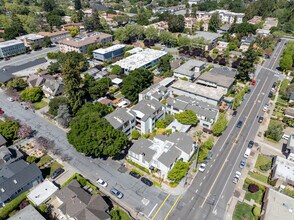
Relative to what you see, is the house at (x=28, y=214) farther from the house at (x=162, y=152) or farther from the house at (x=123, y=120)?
the house at (x=123, y=120)

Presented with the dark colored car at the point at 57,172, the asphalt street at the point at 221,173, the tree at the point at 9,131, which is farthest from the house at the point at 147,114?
the tree at the point at 9,131

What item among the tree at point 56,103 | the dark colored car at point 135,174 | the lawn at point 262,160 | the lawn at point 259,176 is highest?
the tree at point 56,103

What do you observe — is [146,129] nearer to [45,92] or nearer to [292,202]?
[292,202]

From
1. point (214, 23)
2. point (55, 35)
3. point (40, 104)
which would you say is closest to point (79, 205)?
point (40, 104)

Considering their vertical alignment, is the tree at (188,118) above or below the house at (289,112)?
above

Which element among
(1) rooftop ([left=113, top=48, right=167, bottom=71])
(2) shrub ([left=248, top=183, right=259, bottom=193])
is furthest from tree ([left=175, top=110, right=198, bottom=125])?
(1) rooftop ([left=113, top=48, right=167, bottom=71])

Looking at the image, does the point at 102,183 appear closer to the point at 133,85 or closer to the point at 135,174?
the point at 135,174

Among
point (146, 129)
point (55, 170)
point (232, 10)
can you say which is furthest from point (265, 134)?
point (232, 10)

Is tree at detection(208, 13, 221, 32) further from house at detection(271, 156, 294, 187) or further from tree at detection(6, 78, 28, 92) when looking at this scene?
tree at detection(6, 78, 28, 92)
